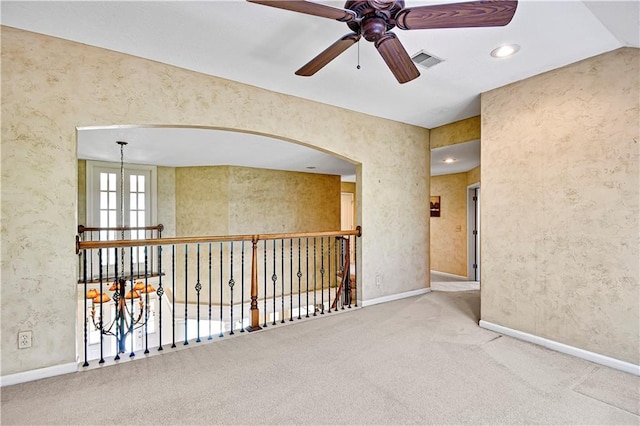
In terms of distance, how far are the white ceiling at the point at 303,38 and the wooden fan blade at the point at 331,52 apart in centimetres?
29

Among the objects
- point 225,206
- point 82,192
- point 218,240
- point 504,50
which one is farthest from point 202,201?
point 504,50

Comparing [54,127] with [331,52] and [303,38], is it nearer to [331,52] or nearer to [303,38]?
[303,38]

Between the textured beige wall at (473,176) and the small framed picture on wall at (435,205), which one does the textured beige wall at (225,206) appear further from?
the textured beige wall at (473,176)

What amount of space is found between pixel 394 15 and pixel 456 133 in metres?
3.17

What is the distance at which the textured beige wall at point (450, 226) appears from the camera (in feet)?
22.1

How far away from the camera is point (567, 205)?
2.79 metres

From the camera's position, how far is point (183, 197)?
7035 millimetres

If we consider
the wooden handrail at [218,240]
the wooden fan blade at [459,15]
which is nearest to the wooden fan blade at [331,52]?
the wooden fan blade at [459,15]

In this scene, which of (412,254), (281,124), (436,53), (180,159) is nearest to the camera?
(436,53)

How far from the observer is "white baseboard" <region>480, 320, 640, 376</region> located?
244 cm

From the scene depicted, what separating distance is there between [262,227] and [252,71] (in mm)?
4810

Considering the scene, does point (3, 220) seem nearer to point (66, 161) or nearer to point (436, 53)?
point (66, 161)

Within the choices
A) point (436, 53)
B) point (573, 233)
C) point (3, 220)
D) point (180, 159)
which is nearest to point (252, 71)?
point (436, 53)

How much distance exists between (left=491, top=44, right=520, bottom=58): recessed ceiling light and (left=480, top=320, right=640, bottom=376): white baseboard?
2.58 meters
